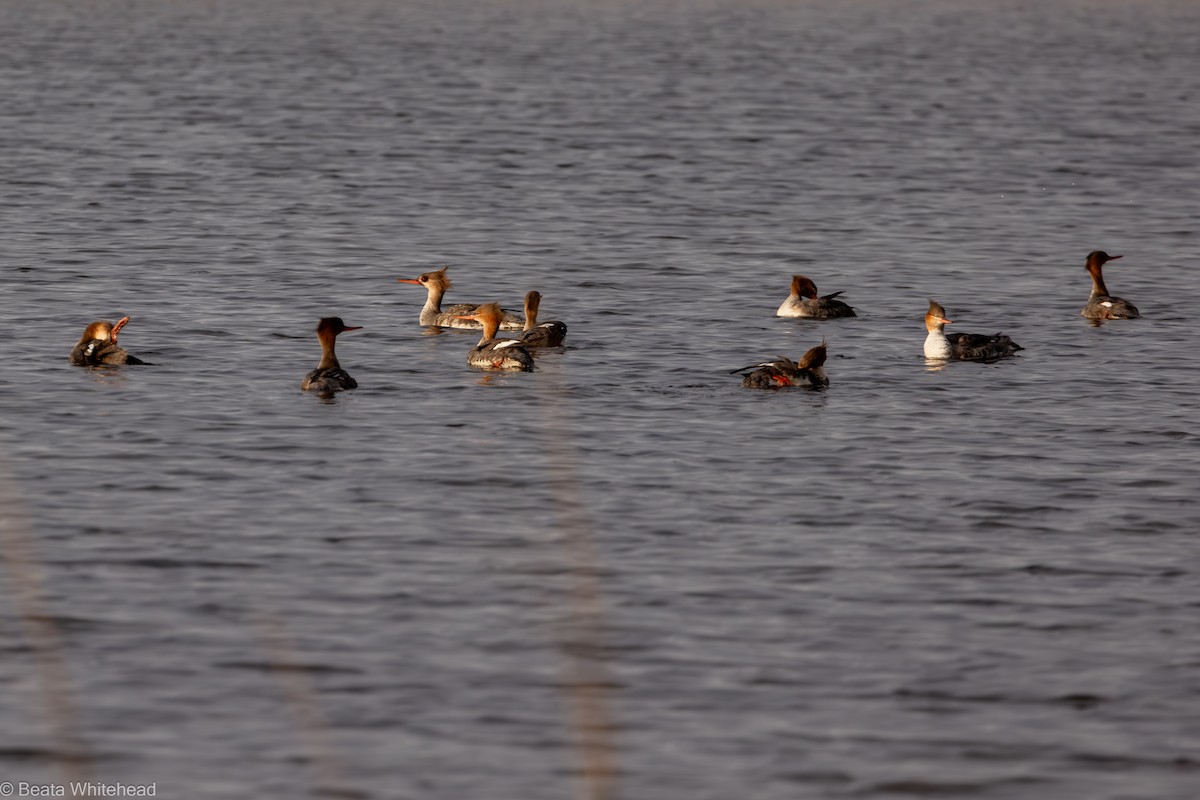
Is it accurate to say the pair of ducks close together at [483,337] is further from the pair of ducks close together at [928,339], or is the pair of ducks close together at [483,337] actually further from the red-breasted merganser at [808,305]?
the red-breasted merganser at [808,305]

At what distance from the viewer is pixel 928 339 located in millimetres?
23109

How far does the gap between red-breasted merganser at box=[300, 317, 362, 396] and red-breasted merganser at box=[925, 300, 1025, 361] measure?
6.41m

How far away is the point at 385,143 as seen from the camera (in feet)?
150

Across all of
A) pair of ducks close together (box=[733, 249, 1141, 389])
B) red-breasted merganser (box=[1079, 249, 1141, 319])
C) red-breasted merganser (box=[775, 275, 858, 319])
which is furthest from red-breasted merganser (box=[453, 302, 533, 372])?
red-breasted merganser (box=[1079, 249, 1141, 319])

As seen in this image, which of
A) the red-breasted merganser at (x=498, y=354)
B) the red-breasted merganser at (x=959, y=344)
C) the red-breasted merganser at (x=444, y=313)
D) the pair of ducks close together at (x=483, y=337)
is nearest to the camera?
the pair of ducks close together at (x=483, y=337)

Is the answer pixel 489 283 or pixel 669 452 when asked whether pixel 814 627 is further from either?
pixel 489 283

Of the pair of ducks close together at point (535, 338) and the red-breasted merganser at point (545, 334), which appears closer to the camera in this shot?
the pair of ducks close together at point (535, 338)

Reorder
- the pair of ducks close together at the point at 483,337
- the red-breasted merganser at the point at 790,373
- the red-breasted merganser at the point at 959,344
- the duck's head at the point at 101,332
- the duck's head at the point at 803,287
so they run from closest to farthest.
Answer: the pair of ducks close together at the point at 483,337 → the red-breasted merganser at the point at 790,373 → the duck's head at the point at 101,332 → the red-breasted merganser at the point at 959,344 → the duck's head at the point at 803,287

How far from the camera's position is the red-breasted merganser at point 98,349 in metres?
21.5

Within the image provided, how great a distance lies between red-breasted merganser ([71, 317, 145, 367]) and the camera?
21531 millimetres

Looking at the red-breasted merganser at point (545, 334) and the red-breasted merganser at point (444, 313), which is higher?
the red-breasted merganser at point (444, 313)

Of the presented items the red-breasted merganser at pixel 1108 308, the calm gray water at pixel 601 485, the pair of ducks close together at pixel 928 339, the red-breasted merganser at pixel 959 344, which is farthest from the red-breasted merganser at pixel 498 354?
the red-breasted merganser at pixel 1108 308

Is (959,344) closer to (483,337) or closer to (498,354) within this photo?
(498,354)

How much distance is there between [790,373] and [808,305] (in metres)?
4.55
